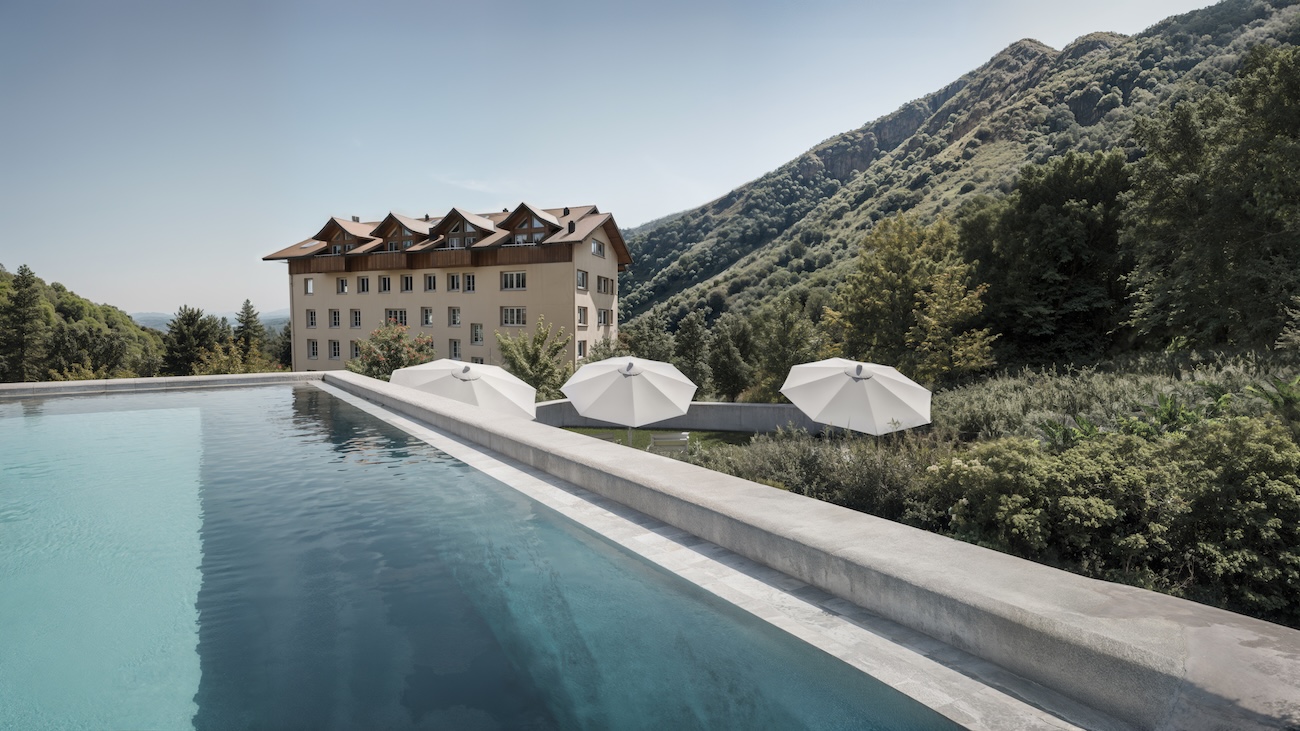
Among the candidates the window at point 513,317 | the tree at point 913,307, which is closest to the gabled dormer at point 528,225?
the window at point 513,317

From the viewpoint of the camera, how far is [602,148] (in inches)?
1228

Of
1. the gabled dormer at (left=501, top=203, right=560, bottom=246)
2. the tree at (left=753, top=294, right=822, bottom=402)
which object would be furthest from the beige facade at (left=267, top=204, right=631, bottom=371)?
the tree at (left=753, top=294, right=822, bottom=402)

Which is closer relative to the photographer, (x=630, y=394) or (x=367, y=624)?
(x=367, y=624)

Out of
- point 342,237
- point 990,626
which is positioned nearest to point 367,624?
point 990,626

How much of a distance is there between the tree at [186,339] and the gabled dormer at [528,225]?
88.9ft

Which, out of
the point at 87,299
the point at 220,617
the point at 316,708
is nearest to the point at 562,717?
the point at 316,708

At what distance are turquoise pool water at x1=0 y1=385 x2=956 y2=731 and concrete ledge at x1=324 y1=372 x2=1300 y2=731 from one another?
0.59 meters

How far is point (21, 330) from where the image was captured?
52.0 m

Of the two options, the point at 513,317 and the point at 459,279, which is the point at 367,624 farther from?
the point at 459,279

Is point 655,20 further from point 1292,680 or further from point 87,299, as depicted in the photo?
point 87,299

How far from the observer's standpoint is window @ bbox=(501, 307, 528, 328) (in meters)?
43.6

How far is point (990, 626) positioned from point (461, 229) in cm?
4557

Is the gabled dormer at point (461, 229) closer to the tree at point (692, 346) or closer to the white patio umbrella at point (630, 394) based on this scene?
the tree at point (692, 346)

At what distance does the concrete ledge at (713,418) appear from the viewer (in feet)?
57.2
